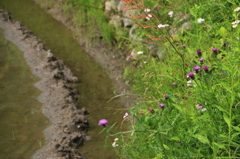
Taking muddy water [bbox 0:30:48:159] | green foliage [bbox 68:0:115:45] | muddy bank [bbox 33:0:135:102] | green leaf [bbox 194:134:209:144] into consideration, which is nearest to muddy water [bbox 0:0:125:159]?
muddy bank [bbox 33:0:135:102]

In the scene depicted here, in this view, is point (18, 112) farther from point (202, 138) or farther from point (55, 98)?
point (202, 138)

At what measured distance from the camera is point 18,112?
4.09 meters

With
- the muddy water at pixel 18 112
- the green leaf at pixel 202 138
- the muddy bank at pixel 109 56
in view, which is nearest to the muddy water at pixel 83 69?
the muddy bank at pixel 109 56

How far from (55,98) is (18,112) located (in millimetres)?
468

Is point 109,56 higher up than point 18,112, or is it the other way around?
point 109,56

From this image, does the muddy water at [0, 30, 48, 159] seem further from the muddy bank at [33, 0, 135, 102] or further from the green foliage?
the green foliage

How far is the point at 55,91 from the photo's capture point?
4.48 meters

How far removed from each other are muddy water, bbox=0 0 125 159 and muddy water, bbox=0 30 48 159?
1.73 ft

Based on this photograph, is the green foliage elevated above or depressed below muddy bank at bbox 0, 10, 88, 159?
above

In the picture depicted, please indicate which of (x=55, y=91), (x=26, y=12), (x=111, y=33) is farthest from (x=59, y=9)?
(x=55, y=91)

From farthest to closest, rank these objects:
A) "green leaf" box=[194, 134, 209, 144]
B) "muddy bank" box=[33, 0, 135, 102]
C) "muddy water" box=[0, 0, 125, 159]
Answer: "muddy bank" box=[33, 0, 135, 102]
"muddy water" box=[0, 0, 125, 159]
"green leaf" box=[194, 134, 209, 144]

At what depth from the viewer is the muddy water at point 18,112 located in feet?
11.4

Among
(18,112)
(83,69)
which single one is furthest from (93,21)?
(18,112)

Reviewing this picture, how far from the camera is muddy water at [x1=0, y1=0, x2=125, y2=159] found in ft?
11.9
